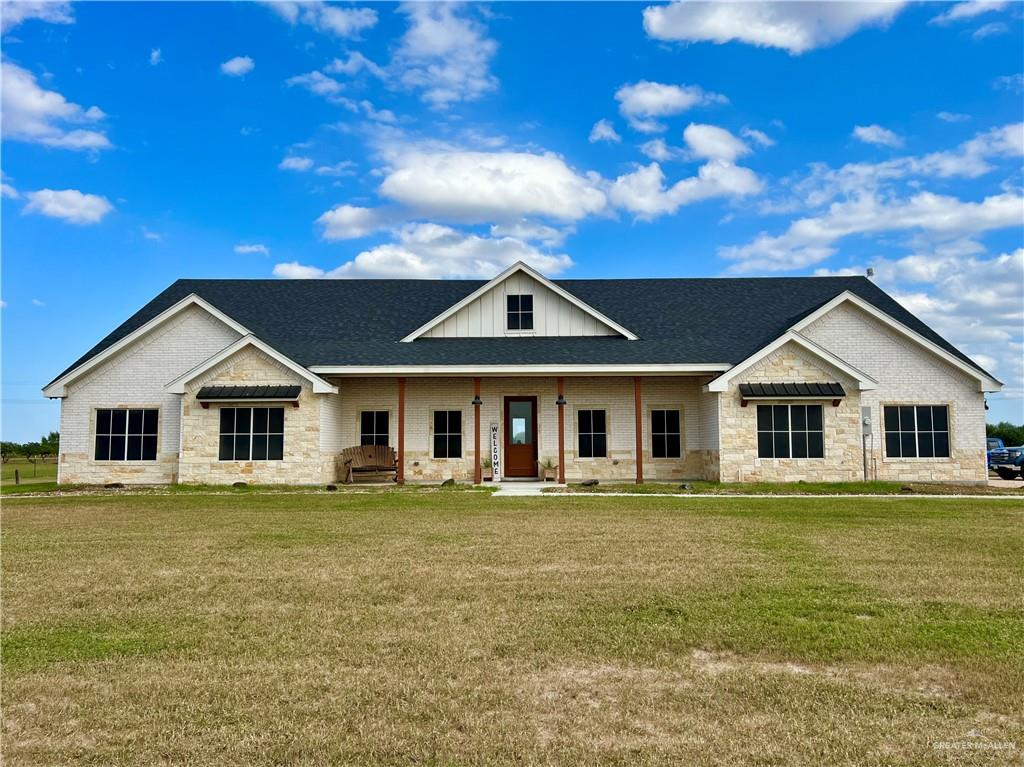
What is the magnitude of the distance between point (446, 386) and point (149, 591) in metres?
15.4

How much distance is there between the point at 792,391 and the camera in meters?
20.2

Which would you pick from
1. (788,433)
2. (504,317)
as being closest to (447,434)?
(504,317)

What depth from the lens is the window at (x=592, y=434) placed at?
74.2ft

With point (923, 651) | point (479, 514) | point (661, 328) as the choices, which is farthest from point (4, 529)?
point (661, 328)

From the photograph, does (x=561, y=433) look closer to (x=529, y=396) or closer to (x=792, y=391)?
(x=529, y=396)

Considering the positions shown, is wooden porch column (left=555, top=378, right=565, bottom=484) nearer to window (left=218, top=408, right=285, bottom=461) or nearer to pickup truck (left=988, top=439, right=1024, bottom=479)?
window (left=218, top=408, right=285, bottom=461)

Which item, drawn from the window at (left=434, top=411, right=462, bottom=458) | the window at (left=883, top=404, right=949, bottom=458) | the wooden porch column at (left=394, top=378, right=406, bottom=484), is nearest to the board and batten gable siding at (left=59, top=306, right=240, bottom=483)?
the wooden porch column at (left=394, top=378, right=406, bottom=484)

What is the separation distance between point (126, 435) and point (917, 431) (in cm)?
2191

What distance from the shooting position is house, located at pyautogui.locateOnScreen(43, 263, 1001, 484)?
2058 centimetres

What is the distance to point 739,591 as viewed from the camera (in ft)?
23.9

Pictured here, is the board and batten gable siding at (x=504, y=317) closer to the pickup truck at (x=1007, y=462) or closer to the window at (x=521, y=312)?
the window at (x=521, y=312)

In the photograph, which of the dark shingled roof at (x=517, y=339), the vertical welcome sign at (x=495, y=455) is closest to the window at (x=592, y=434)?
the dark shingled roof at (x=517, y=339)

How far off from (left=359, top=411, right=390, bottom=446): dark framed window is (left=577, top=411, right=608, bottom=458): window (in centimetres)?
565

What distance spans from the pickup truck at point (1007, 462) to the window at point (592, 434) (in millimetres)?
12876
